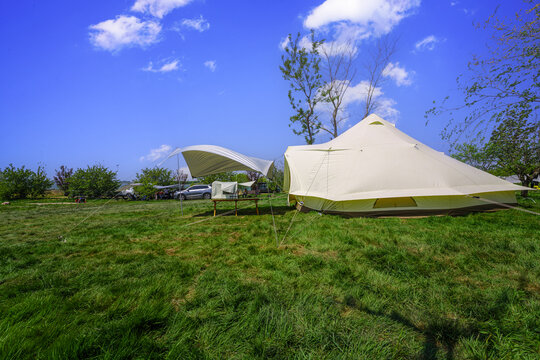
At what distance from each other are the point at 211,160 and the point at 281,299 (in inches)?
271

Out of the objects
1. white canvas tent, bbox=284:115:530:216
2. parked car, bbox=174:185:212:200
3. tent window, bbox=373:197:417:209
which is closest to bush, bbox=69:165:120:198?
parked car, bbox=174:185:212:200

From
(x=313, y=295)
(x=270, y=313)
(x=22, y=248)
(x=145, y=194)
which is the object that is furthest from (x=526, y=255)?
(x=145, y=194)

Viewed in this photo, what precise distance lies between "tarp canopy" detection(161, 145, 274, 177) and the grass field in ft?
11.3

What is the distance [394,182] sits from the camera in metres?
5.17

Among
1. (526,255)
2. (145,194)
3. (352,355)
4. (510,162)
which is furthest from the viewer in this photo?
(145,194)

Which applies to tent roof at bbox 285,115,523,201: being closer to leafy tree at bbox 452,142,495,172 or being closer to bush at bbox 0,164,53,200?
leafy tree at bbox 452,142,495,172

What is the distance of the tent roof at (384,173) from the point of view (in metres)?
5.11

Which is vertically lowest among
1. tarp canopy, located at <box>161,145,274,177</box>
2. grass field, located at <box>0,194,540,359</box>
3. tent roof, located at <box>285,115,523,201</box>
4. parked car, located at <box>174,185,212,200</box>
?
grass field, located at <box>0,194,540,359</box>

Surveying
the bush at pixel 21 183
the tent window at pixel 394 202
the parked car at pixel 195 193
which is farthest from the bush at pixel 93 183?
the tent window at pixel 394 202

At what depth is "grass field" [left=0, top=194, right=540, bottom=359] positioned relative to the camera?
139cm

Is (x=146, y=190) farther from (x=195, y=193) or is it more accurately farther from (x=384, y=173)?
(x=384, y=173)

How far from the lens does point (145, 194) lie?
1892 cm

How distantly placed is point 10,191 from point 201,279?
24711 millimetres

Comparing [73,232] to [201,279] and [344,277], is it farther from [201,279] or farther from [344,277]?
[344,277]
